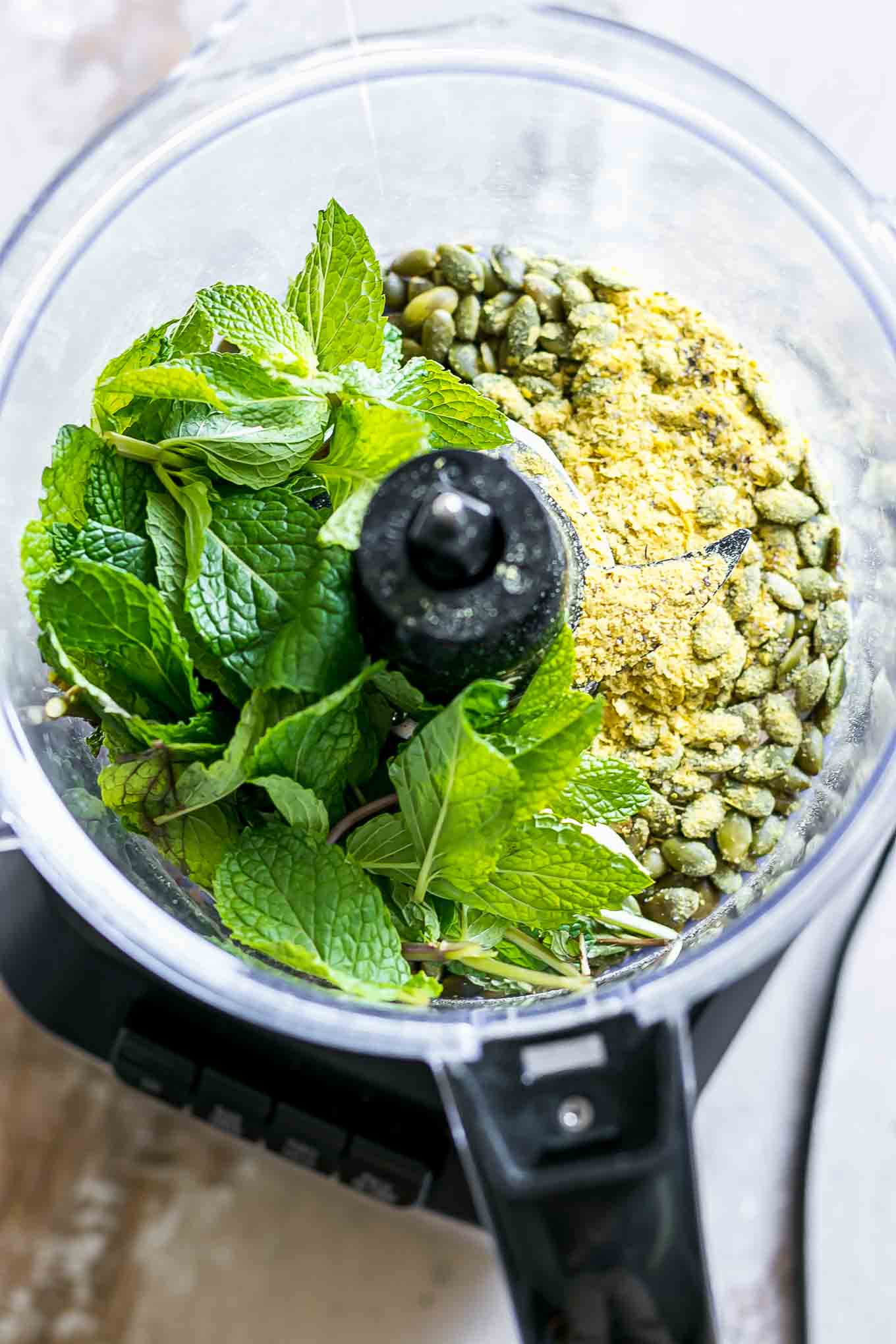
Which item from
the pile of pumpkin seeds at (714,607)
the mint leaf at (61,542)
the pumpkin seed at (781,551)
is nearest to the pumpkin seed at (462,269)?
the pile of pumpkin seeds at (714,607)

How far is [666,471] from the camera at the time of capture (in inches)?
28.1

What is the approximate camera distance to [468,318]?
2.46 feet

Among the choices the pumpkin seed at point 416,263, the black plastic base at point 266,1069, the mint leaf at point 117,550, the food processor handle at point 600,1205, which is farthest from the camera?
the pumpkin seed at point 416,263

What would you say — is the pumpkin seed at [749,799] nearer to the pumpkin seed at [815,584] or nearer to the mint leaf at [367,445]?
the pumpkin seed at [815,584]

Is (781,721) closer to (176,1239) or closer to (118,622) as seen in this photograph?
(118,622)

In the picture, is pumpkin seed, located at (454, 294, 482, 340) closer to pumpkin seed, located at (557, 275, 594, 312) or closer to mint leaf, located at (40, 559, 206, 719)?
pumpkin seed, located at (557, 275, 594, 312)

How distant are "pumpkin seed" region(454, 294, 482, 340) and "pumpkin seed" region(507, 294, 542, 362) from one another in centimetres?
2

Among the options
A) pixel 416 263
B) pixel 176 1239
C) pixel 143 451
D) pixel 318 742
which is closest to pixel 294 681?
pixel 318 742

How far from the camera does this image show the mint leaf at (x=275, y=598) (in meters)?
0.51

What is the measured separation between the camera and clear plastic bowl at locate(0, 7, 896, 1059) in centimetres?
54

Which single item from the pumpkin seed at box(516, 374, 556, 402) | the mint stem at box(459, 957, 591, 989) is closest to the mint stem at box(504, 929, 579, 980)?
the mint stem at box(459, 957, 591, 989)

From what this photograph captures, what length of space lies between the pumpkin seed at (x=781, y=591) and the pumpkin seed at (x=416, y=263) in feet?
0.93

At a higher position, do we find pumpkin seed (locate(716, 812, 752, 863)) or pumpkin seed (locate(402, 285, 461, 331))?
pumpkin seed (locate(402, 285, 461, 331))

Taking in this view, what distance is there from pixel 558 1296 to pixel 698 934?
0.26 m
